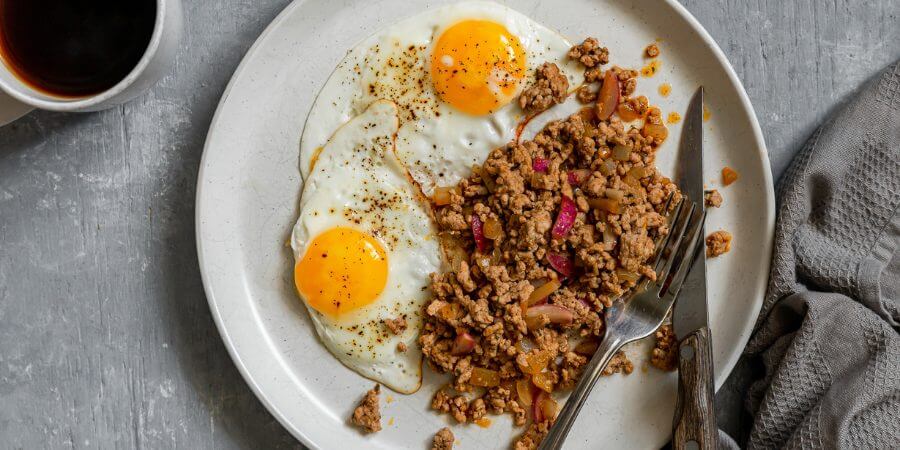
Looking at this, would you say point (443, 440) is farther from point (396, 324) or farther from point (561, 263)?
point (561, 263)

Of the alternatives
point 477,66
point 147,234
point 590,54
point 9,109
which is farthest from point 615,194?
point 9,109

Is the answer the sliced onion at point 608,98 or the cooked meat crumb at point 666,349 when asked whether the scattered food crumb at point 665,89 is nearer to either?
the sliced onion at point 608,98

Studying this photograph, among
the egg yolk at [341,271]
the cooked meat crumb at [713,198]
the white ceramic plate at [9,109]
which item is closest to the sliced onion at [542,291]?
the egg yolk at [341,271]

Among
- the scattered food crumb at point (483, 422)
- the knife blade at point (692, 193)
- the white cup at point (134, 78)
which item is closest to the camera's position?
the white cup at point (134, 78)

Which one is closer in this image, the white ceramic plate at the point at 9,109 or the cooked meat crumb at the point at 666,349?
the white ceramic plate at the point at 9,109

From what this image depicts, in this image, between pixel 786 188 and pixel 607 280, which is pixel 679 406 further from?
pixel 786 188

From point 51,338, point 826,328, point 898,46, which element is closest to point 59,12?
point 51,338
